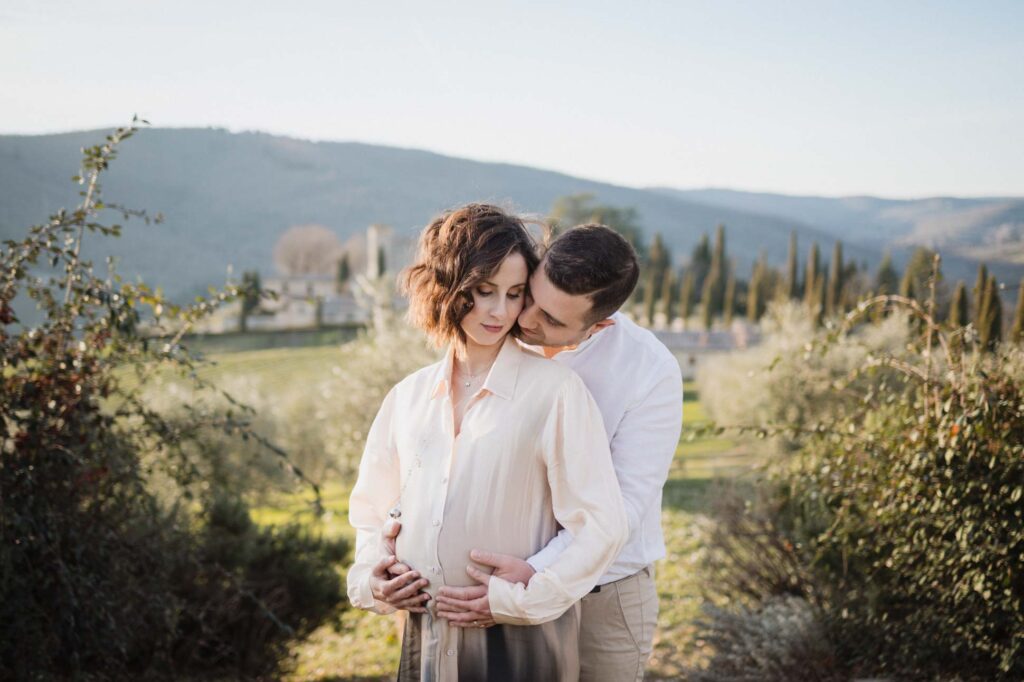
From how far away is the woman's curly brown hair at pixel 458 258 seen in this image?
2.09 m

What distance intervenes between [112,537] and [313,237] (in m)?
64.3

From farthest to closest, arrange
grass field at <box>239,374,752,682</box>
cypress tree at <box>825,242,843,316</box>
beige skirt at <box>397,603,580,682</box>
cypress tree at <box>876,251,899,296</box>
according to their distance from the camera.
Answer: cypress tree at <box>825,242,843,316</box> < grass field at <box>239,374,752,682</box> < cypress tree at <box>876,251,899,296</box> < beige skirt at <box>397,603,580,682</box>

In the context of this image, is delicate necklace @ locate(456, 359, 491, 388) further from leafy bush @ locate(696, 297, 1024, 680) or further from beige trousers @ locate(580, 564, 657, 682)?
leafy bush @ locate(696, 297, 1024, 680)

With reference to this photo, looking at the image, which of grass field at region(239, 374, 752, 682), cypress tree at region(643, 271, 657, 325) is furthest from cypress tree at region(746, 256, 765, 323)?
grass field at region(239, 374, 752, 682)

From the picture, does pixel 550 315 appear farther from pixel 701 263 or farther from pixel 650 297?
pixel 701 263

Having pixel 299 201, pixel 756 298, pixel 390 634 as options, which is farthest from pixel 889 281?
pixel 299 201

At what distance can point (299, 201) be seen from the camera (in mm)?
68750

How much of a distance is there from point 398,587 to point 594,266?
100 centimetres

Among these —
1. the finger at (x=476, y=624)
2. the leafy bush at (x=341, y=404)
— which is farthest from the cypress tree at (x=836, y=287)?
the finger at (x=476, y=624)

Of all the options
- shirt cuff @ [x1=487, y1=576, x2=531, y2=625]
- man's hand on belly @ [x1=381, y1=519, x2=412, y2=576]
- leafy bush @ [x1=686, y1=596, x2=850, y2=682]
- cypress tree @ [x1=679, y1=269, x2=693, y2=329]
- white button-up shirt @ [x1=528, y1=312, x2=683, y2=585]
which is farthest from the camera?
cypress tree @ [x1=679, y1=269, x2=693, y2=329]

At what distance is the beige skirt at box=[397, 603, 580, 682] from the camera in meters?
2.07

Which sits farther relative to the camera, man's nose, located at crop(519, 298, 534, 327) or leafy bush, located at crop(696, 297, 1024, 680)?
leafy bush, located at crop(696, 297, 1024, 680)

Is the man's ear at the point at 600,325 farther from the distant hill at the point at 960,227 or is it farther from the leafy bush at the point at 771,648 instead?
the distant hill at the point at 960,227

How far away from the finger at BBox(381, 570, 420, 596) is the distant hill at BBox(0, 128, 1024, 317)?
3.45 feet
